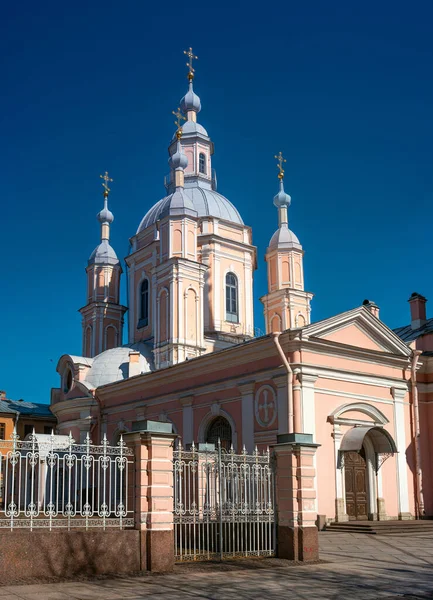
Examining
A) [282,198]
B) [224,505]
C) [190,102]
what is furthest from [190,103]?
[224,505]

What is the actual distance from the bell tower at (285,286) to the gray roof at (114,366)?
19.2 ft

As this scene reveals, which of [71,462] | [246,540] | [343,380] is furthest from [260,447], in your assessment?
[71,462]

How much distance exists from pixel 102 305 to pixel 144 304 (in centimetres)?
260

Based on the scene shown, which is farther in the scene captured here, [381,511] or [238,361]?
[238,361]

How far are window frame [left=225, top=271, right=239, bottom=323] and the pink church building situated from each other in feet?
0.18

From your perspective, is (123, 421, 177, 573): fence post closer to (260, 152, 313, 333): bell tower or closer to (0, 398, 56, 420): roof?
(260, 152, 313, 333): bell tower

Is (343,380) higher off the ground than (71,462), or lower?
higher

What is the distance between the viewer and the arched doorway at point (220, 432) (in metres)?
22.9

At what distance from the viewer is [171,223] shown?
97.8ft

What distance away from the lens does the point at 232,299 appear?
32531 millimetres

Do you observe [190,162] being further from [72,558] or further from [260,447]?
[72,558]

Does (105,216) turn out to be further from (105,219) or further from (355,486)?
(355,486)

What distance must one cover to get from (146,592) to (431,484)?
15.7m

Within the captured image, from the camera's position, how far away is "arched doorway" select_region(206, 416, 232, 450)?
75.2 ft
